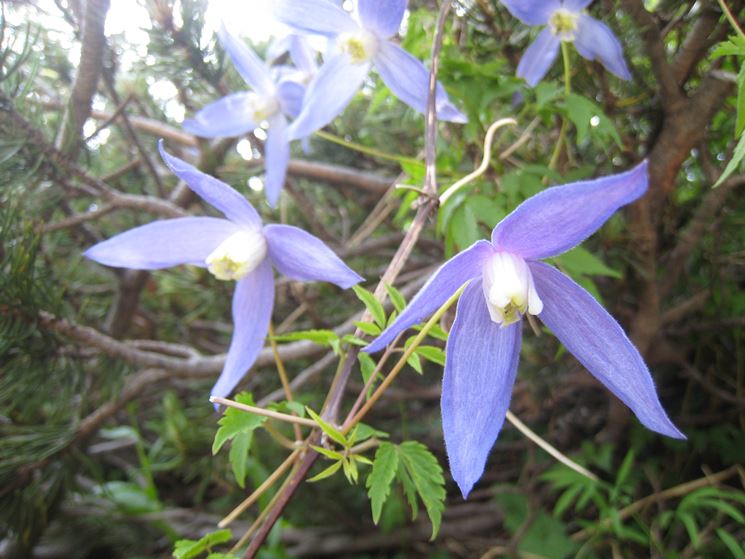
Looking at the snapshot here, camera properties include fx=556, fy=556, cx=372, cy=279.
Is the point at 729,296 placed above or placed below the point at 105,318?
above

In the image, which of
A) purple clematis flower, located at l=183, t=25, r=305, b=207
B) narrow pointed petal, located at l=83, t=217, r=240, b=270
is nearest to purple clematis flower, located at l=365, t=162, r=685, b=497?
narrow pointed petal, located at l=83, t=217, r=240, b=270

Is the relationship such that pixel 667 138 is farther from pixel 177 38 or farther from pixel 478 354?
pixel 177 38

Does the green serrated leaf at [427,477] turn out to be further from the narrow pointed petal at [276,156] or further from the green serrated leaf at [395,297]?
the narrow pointed petal at [276,156]

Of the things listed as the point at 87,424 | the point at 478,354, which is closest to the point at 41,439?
the point at 87,424

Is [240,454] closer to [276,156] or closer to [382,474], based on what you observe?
[382,474]

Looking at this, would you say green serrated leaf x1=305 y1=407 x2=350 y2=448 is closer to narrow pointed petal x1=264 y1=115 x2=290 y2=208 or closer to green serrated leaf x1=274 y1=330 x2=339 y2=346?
green serrated leaf x1=274 y1=330 x2=339 y2=346

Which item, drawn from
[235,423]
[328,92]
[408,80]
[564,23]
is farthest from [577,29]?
[235,423]
